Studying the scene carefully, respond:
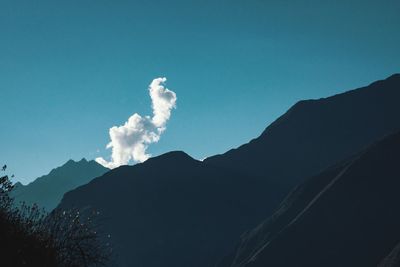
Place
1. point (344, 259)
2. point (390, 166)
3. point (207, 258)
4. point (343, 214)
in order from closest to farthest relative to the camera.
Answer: point (344, 259) → point (343, 214) → point (390, 166) → point (207, 258)

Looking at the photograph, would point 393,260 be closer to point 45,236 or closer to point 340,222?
point 340,222

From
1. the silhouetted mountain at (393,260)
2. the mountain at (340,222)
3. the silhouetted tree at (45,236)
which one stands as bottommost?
the silhouetted mountain at (393,260)

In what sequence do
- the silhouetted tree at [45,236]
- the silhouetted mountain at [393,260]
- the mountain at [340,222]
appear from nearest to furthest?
the silhouetted tree at [45,236] → the silhouetted mountain at [393,260] → the mountain at [340,222]

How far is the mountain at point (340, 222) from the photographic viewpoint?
11369 centimetres

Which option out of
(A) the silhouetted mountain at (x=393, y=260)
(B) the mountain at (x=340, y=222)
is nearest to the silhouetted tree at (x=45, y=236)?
(A) the silhouetted mountain at (x=393, y=260)

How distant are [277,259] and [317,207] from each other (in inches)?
1037

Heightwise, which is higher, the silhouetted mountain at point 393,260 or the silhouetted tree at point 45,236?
the silhouetted tree at point 45,236

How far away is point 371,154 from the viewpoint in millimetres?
147875

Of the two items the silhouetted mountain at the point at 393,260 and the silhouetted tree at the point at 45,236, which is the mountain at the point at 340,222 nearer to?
the silhouetted mountain at the point at 393,260

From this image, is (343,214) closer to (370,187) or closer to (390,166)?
(370,187)

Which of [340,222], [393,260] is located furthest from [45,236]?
[340,222]

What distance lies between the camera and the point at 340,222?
5032 inches

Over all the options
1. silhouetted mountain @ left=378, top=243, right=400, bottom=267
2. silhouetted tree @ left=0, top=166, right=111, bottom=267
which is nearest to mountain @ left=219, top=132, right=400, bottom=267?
silhouetted mountain @ left=378, top=243, right=400, bottom=267

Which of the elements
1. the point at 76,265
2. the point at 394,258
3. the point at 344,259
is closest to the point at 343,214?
the point at 344,259
